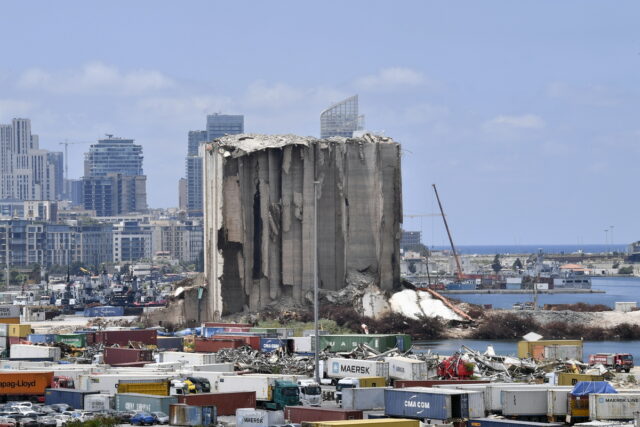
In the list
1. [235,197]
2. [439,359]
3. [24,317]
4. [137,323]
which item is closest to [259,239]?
[235,197]

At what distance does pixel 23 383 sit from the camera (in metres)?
59.9

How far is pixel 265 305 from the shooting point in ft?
365

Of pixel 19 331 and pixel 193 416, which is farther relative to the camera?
pixel 19 331

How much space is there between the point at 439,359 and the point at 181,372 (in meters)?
13.3

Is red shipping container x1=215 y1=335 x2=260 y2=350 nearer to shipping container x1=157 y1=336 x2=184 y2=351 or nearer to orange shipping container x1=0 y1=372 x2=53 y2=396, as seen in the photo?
shipping container x1=157 y1=336 x2=184 y2=351

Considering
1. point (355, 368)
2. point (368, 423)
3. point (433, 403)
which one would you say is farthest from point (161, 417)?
point (355, 368)

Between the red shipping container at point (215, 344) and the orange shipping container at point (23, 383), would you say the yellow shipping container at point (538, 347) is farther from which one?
the orange shipping container at point (23, 383)

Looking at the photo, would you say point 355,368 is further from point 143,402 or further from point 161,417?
point 161,417

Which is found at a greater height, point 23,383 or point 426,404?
point 23,383

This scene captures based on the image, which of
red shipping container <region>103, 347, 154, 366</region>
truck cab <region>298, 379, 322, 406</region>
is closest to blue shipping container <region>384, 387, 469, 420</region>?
truck cab <region>298, 379, 322, 406</region>

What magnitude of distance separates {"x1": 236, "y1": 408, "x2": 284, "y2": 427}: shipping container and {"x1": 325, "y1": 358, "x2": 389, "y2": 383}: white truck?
1462cm

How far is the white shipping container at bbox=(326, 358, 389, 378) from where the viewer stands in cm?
6688

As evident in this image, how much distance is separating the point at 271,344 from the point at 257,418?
3085 centimetres

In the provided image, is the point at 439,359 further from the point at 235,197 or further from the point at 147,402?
the point at 235,197
